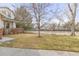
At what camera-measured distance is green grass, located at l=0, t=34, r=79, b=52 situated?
175 cm

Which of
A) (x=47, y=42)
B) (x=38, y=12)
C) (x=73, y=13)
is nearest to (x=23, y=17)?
(x=38, y=12)

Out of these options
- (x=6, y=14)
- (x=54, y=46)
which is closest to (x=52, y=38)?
(x=54, y=46)

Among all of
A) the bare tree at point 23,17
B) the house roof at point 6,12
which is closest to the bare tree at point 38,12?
the bare tree at point 23,17

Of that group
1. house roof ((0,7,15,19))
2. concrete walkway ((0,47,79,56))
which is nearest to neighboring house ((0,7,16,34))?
house roof ((0,7,15,19))

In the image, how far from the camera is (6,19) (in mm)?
1766

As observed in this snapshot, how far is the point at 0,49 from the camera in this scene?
175 centimetres

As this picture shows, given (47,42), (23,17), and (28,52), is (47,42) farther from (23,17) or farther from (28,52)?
(23,17)

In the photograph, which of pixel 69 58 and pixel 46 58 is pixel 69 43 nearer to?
pixel 69 58

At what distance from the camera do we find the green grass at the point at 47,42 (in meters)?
1.75

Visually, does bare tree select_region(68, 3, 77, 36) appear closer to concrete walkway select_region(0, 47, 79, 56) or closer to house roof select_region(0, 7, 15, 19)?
concrete walkway select_region(0, 47, 79, 56)

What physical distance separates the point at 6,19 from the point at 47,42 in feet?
1.36

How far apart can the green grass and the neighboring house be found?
10 cm

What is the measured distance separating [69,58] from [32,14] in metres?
0.50

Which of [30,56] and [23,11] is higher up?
[23,11]
